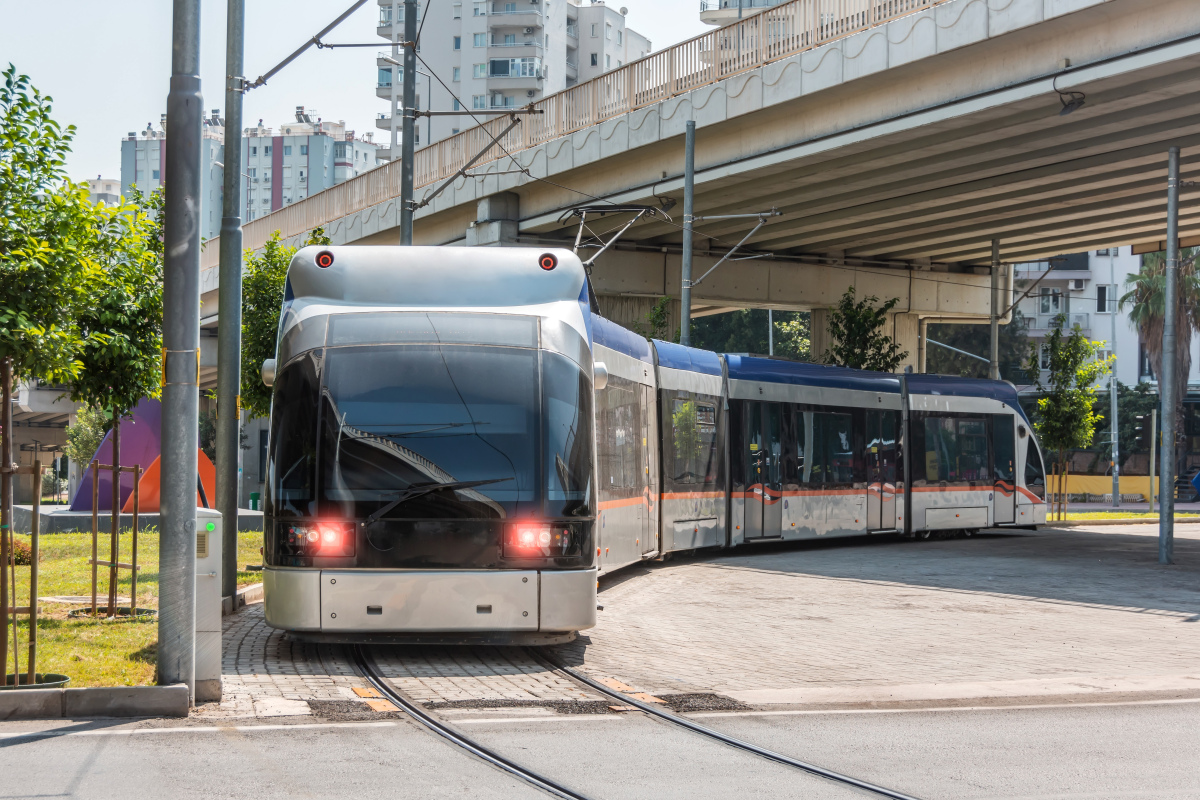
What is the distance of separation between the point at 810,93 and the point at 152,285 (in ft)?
41.7

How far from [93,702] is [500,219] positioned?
23.1 metres

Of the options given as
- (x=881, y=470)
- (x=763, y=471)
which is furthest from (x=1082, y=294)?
(x=763, y=471)

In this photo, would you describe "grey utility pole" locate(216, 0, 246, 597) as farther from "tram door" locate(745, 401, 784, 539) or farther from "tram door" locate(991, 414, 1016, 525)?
"tram door" locate(991, 414, 1016, 525)

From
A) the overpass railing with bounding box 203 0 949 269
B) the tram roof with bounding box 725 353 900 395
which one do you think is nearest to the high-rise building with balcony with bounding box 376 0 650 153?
the overpass railing with bounding box 203 0 949 269

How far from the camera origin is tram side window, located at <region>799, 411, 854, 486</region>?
70.9 ft

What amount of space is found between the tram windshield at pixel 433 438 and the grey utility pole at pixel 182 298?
50.4 inches

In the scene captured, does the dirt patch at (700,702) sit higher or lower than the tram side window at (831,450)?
lower

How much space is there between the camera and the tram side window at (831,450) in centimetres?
2161

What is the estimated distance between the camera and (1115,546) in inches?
995

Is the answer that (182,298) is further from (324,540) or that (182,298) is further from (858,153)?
(858,153)

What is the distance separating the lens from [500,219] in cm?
2991

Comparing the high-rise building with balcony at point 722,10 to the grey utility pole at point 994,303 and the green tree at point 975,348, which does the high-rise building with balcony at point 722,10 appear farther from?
the grey utility pole at point 994,303

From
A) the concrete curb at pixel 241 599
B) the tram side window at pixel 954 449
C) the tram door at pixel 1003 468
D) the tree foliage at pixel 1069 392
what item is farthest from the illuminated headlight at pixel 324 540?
the tree foliage at pixel 1069 392

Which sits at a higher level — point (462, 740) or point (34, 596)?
point (34, 596)
